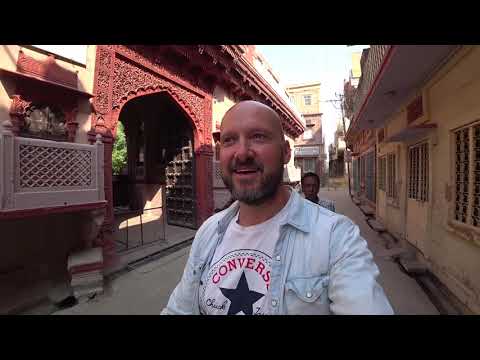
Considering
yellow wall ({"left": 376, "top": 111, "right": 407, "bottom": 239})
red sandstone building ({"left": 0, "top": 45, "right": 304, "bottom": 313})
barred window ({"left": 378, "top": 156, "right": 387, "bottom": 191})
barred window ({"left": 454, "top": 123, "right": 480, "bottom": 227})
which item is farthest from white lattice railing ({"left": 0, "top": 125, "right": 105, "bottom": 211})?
barred window ({"left": 378, "top": 156, "right": 387, "bottom": 191})

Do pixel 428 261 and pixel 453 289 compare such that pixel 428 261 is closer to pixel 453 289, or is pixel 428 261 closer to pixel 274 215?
pixel 453 289

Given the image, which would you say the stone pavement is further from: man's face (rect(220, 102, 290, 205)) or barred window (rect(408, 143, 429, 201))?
man's face (rect(220, 102, 290, 205))

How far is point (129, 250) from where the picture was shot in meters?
5.38

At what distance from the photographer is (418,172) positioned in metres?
5.18

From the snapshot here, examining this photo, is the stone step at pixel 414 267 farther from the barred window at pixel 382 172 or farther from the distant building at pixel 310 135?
the distant building at pixel 310 135

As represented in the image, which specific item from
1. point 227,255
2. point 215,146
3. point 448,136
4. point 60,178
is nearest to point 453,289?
point 448,136

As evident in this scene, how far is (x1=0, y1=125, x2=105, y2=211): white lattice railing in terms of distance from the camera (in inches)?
113

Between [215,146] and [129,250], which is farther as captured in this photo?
[215,146]

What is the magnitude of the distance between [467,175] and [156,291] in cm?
499

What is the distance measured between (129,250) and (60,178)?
255 cm

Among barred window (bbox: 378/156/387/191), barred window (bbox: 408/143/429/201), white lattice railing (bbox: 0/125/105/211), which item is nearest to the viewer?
white lattice railing (bbox: 0/125/105/211)

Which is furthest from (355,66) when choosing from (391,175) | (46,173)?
(46,173)

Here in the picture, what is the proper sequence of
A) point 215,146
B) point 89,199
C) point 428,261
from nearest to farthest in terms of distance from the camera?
point 89,199
point 428,261
point 215,146
